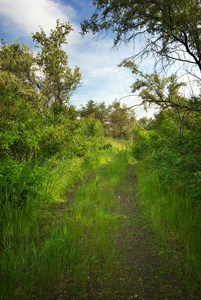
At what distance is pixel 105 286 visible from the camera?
1754 mm

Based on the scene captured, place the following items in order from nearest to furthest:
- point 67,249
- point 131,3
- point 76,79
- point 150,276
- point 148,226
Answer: point 150,276 → point 67,249 → point 148,226 → point 131,3 → point 76,79

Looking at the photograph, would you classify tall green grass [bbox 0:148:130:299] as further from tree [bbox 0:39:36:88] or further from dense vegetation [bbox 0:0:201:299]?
tree [bbox 0:39:36:88]

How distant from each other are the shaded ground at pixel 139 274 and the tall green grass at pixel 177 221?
0.48 feet

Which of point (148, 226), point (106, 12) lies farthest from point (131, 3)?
point (148, 226)

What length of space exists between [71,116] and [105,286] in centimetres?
692

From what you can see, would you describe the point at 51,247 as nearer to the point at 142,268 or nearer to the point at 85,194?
the point at 142,268

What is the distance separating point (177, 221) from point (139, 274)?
1299 mm

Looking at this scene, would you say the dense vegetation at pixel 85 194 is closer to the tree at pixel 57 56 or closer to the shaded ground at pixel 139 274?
the shaded ground at pixel 139 274

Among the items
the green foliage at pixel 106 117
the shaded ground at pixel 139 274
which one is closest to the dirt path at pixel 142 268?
the shaded ground at pixel 139 274

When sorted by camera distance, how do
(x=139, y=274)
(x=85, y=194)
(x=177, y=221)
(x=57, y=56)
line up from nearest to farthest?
(x=139, y=274), (x=177, y=221), (x=85, y=194), (x=57, y=56)

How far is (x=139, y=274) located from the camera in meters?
1.92

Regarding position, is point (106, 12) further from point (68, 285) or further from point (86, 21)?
point (68, 285)

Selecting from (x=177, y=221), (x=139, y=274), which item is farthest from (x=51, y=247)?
(x=177, y=221)

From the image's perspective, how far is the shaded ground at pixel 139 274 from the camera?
64.8 inches
